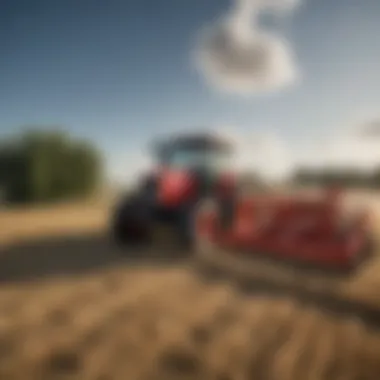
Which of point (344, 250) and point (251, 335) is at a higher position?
point (344, 250)

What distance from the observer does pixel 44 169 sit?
9453mm

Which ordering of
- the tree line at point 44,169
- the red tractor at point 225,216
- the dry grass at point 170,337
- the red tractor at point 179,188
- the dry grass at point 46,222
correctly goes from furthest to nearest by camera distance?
the tree line at point 44,169 < the dry grass at point 46,222 < the red tractor at point 179,188 < the red tractor at point 225,216 < the dry grass at point 170,337

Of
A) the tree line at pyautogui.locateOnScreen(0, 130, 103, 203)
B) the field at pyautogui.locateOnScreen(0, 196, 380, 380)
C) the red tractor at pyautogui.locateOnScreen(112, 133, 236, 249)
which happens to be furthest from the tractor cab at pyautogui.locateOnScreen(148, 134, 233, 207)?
the tree line at pyautogui.locateOnScreen(0, 130, 103, 203)

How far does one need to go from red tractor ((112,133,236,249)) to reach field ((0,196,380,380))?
0.59 metres

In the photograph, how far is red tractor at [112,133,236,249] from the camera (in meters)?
4.44

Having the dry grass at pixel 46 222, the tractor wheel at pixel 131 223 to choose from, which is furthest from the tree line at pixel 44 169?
the tractor wheel at pixel 131 223

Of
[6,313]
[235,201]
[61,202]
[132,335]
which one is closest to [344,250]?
[235,201]

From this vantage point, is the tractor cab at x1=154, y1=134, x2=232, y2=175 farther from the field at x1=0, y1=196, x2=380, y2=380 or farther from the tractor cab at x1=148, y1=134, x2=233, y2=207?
the field at x1=0, y1=196, x2=380, y2=380

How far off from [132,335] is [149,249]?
2434mm

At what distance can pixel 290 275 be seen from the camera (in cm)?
371

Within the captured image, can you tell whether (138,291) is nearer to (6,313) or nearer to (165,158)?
(6,313)

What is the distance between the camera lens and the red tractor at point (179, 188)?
4.44 metres

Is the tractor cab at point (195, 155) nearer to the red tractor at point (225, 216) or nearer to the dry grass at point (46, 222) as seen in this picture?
the red tractor at point (225, 216)

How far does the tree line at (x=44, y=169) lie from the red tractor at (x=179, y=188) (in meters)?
5.09
